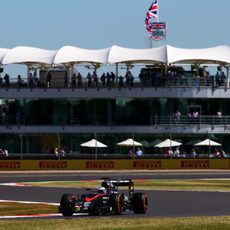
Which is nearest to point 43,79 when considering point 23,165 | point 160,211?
point 23,165

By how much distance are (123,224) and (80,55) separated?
64.5 m

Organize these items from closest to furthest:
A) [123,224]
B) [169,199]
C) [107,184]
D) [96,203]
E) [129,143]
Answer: [123,224] < [96,203] < [107,184] < [169,199] < [129,143]

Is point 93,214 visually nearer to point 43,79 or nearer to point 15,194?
point 15,194

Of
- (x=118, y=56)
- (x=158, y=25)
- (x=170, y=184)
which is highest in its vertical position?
(x=158, y=25)

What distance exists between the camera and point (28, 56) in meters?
91.2

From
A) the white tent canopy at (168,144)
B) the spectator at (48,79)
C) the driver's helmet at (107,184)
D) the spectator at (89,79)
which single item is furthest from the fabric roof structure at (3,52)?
the driver's helmet at (107,184)

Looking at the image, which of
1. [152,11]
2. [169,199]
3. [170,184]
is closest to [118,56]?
[152,11]

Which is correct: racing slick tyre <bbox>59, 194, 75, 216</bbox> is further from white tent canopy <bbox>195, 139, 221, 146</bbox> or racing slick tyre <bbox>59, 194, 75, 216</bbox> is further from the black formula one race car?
white tent canopy <bbox>195, 139, 221, 146</bbox>

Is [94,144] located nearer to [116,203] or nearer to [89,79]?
[89,79]

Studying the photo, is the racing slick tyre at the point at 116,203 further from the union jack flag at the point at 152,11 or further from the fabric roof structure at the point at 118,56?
the union jack flag at the point at 152,11

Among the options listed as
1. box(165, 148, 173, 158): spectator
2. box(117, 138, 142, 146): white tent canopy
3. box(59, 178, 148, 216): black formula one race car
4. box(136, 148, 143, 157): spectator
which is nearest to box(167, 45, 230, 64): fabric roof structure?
box(117, 138, 142, 146): white tent canopy

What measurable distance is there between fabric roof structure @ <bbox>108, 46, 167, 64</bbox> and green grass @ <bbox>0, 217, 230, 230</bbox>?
195 ft

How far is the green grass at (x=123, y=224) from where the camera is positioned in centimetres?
2581

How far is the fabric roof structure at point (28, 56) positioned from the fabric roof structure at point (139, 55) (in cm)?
606
